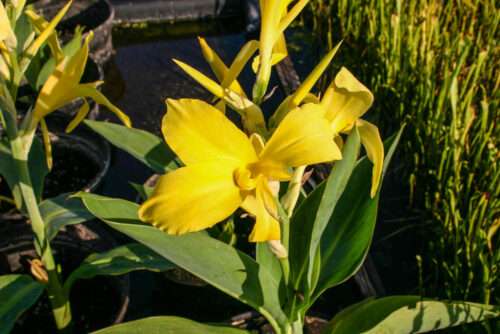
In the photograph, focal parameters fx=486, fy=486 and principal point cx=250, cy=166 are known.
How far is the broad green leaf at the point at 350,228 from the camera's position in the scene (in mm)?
1030

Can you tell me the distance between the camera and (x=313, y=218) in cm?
106

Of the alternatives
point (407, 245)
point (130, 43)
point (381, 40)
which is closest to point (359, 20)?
point (381, 40)

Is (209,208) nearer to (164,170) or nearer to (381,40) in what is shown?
(164,170)

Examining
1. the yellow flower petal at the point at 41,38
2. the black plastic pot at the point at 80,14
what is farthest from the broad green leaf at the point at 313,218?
the black plastic pot at the point at 80,14

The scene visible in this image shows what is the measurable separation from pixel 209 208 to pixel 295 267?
453 mm

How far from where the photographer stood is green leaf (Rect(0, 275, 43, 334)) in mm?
1101

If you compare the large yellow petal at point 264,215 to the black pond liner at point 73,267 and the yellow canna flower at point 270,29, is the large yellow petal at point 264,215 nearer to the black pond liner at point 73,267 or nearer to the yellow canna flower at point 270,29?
the yellow canna flower at point 270,29

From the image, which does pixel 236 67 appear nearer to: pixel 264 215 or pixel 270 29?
pixel 270 29

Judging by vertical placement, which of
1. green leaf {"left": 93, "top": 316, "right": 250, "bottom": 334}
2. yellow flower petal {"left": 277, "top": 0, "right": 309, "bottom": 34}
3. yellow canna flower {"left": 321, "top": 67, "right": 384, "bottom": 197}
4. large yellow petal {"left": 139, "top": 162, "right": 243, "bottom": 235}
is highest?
yellow flower petal {"left": 277, "top": 0, "right": 309, "bottom": 34}

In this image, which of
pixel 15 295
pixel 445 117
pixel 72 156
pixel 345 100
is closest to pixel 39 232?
pixel 15 295

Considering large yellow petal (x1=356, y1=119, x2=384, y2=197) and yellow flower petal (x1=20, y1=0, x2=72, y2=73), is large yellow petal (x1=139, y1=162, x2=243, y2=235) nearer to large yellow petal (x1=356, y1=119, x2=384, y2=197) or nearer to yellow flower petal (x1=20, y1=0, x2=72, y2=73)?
large yellow petal (x1=356, y1=119, x2=384, y2=197)

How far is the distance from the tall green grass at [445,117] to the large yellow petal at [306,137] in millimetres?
754

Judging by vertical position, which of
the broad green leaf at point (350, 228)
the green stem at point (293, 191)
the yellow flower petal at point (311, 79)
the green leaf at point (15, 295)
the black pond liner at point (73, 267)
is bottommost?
the black pond liner at point (73, 267)

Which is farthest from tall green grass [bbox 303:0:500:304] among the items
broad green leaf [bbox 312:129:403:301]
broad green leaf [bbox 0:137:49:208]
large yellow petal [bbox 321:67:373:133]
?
broad green leaf [bbox 0:137:49:208]
